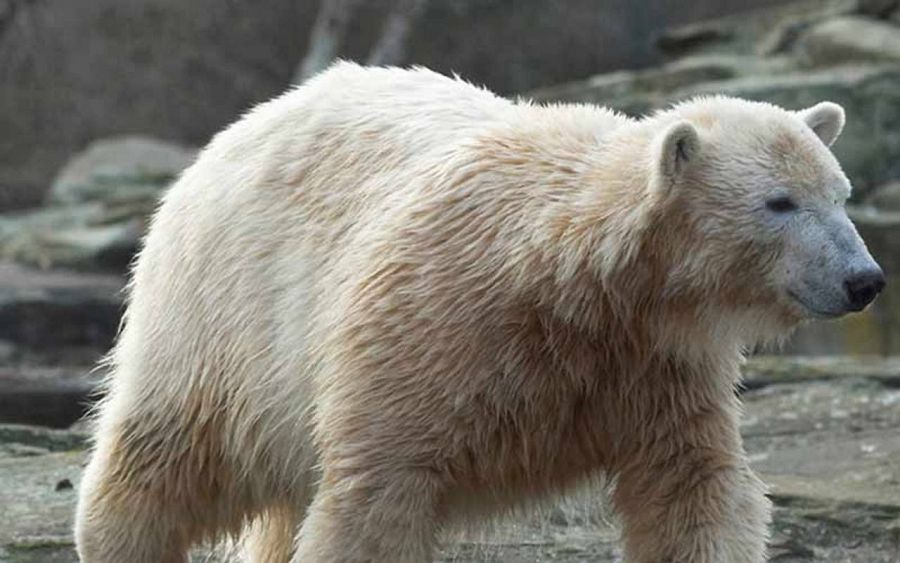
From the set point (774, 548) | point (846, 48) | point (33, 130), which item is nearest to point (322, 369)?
point (774, 548)

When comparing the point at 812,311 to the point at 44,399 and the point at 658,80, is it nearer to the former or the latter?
the point at 44,399

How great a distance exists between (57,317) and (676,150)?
764cm

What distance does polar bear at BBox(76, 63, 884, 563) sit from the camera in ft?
12.0

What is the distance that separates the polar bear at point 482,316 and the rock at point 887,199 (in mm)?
6518

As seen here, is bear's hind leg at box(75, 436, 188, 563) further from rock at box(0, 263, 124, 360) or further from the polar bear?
rock at box(0, 263, 124, 360)

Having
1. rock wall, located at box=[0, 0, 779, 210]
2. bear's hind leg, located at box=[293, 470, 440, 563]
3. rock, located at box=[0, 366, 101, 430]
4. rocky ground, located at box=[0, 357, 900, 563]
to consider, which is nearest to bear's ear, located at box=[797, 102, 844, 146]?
rocky ground, located at box=[0, 357, 900, 563]

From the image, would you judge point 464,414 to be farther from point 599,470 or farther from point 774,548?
point 774,548

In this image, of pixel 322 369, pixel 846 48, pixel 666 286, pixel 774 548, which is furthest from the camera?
pixel 846 48

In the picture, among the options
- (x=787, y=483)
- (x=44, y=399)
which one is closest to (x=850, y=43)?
(x=44, y=399)

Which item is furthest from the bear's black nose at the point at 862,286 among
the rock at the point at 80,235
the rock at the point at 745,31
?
the rock at the point at 745,31

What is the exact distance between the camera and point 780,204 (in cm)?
363

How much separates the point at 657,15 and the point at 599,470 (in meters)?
12.9

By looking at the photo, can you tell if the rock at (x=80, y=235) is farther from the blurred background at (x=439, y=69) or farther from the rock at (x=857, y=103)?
the rock at (x=857, y=103)

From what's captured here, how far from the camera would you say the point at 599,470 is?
3986 millimetres
